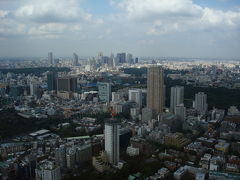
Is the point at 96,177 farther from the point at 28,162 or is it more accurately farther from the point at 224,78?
the point at 224,78

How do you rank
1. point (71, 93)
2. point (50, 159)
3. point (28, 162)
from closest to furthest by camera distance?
point (28, 162) → point (50, 159) → point (71, 93)

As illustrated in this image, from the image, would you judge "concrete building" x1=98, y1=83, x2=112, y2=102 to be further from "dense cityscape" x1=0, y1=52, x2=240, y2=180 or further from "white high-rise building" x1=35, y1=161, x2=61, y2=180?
"white high-rise building" x1=35, y1=161, x2=61, y2=180

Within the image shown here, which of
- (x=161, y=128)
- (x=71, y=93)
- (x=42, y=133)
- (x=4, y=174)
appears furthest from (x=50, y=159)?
(x=71, y=93)

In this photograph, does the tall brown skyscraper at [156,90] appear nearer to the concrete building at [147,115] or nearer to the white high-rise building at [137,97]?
the concrete building at [147,115]

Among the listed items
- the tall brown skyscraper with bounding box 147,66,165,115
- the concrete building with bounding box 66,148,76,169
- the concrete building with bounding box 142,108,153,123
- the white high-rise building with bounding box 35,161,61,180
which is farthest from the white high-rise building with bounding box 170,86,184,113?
A: the white high-rise building with bounding box 35,161,61,180

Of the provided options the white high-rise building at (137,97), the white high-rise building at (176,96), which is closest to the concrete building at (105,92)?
the white high-rise building at (137,97)

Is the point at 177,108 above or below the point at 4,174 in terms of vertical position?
above

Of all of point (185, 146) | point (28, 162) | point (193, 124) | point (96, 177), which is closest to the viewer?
point (96, 177)

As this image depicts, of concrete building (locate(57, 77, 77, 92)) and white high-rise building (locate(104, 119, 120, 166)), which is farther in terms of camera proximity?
concrete building (locate(57, 77, 77, 92))

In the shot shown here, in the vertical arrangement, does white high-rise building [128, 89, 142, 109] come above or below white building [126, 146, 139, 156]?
above
